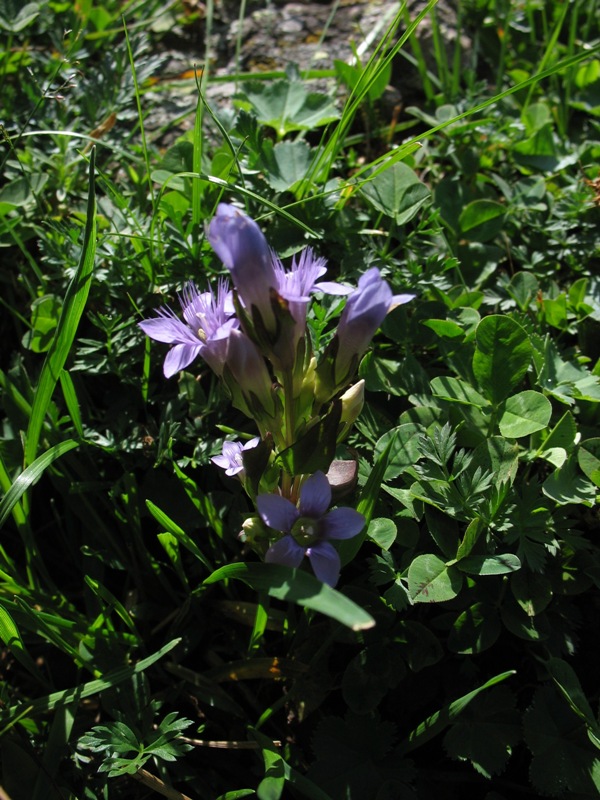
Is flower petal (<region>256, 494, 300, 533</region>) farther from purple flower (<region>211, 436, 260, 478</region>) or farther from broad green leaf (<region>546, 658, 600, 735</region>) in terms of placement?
broad green leaf (<region>546, 658, 600, 735</region>)

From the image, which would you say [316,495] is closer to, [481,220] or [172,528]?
[172,528]

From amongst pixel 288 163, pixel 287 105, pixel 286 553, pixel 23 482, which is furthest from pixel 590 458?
pixel 287 105

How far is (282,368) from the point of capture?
143cm

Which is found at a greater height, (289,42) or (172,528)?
(289,42)

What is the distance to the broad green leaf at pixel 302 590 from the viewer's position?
1104 millimetres

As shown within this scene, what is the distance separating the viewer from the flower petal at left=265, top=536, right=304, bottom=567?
1.33 meters

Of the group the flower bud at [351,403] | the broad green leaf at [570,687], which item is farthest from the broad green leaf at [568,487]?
the flower bud at [351,403]

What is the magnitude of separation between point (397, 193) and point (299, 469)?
104 centimetres

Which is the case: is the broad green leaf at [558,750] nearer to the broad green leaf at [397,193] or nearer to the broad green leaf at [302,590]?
the broad green leaf at [302,590]

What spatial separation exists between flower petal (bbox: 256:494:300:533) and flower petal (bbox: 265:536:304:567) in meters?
0.03

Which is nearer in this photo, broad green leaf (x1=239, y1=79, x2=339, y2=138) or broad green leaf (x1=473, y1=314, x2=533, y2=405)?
broad green leaf (x1=473, y1=314, x2=533, y2=405)

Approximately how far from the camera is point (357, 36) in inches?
114

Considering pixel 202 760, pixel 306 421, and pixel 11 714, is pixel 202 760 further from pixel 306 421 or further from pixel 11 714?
pixel 306 421

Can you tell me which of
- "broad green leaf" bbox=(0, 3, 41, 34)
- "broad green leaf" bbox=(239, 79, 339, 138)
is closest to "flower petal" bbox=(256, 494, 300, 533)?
"broad green leaf" bbox=(239, 79, 339, 138)
